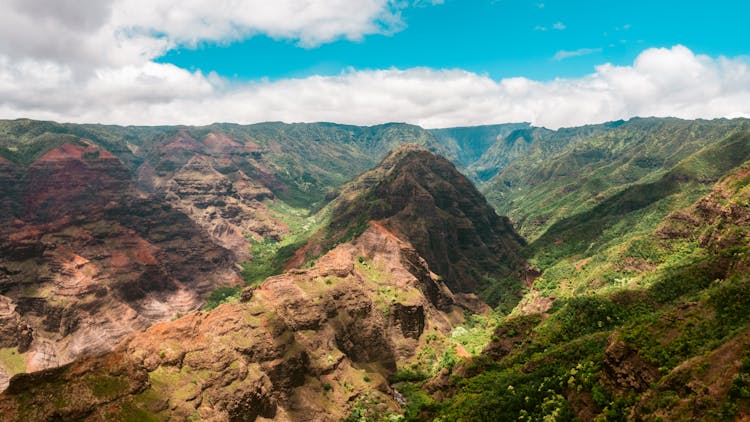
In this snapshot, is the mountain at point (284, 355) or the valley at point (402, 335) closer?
the valley at point (402, 335)

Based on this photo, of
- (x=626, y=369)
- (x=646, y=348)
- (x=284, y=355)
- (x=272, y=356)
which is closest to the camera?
(x=626, y=369)

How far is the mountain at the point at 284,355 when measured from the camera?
205 ft

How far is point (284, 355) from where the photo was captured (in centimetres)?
9262

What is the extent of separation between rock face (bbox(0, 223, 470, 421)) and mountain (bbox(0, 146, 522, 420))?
0.22m

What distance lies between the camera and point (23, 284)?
160000mm

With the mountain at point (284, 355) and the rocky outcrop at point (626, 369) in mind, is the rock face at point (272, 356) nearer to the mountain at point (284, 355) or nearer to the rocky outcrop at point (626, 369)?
the mountain at point (284, 355)

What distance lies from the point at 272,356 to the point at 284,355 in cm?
310

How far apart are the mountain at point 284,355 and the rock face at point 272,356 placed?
217 mm

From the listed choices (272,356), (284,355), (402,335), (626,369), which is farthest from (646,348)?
(402,335)

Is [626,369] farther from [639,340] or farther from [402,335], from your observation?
[402,335]

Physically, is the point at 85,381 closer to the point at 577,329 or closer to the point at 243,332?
the point at 243,332

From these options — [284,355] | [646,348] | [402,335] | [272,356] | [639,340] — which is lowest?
[402,335]

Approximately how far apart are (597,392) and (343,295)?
264ft

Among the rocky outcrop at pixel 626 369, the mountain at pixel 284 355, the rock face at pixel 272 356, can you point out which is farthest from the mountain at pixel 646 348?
the rock face at pixel 272 356
